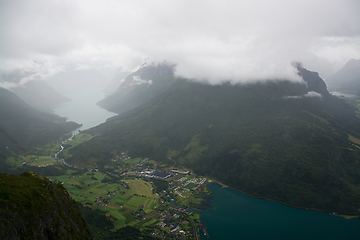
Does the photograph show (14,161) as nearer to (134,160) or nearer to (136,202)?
(134,160)

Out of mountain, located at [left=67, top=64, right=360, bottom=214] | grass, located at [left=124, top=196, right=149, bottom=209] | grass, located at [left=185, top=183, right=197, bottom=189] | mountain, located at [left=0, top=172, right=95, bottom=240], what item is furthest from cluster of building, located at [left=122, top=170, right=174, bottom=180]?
mountain, located at [left=0, top=172, right=95, bottom=240]

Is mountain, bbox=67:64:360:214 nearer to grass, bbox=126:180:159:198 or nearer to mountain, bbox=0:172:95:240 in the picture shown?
grass, bbox=126:180:159:198

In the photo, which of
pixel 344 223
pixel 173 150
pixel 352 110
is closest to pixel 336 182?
pixel 344 223

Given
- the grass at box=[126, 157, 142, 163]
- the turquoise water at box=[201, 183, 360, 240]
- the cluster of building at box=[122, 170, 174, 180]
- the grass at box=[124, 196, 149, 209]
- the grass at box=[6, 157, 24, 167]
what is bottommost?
the turquoise water at box=[201, 183, 360, 240]

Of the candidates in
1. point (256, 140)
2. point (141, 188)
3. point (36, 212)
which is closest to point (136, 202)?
point (141, 188)

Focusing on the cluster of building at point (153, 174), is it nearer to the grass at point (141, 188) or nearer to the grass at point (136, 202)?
the grass at point (141, 188)
